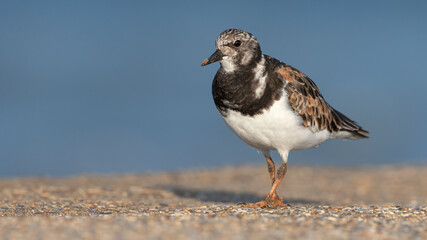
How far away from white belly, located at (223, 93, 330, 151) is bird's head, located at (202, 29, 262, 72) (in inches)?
23.4

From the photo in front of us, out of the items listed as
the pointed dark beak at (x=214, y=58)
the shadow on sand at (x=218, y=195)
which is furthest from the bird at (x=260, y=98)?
the shadow on sand at (x=218, y=195)

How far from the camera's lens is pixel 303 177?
47.6 feet

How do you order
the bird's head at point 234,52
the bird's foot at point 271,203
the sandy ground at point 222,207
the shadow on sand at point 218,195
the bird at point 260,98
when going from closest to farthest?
the sandy ground at point 222,207
the bird at point 260,98
the bird's head at point 234,52
the bird's foot at point 271,203
the shadow on sand at point 218,195

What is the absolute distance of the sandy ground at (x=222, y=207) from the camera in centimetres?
519

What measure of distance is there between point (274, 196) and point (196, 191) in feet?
13.6

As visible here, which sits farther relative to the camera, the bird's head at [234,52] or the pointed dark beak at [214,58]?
the bird's head at [234,52]

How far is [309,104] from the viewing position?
7527 mm

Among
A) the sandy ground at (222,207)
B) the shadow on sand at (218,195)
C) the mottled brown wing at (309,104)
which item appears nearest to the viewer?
the sandy ground at (222,207)

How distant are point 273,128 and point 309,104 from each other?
2.69 ft

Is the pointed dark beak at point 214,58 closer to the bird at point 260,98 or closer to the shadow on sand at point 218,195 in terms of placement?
the bird at point 260,98

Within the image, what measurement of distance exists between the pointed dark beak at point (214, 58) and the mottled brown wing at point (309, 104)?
2.68 ft

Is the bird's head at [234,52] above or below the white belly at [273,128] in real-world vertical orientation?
above

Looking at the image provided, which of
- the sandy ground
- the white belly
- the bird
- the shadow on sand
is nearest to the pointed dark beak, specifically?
the bird

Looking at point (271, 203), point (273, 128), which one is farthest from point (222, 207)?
point (273, 128)
